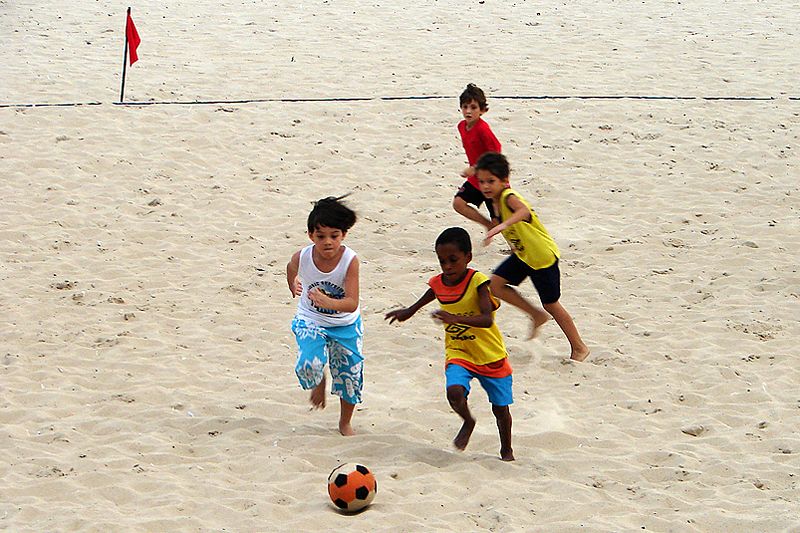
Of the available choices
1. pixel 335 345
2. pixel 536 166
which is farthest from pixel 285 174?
pixel 335 345

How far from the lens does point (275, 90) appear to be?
12.7 metres

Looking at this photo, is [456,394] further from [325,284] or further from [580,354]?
[580,354]

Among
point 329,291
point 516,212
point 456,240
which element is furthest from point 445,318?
point 516,212

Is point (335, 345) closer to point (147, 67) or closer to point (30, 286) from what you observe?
point (30, 286)

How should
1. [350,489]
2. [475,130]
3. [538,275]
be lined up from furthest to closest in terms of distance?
[475,130] → [538,275] → [350,489]

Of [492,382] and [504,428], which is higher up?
[492,382]

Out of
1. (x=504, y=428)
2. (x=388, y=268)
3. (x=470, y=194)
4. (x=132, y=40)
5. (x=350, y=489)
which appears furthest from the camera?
(x=132, y=40)

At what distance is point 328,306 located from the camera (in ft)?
17.7

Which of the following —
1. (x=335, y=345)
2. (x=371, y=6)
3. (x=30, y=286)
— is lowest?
(x=30, y=286)

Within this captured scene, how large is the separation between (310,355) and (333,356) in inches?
7.4

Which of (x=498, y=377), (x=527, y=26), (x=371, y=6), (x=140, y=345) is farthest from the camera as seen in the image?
(x=371, y=6)

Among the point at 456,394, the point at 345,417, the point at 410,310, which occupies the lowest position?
the point at 345,417

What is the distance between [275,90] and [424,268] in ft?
16.6

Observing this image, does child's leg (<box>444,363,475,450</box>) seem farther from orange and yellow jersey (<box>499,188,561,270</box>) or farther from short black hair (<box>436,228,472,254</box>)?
orange and yellow jersey (<box>499,188,561,270</box>)
